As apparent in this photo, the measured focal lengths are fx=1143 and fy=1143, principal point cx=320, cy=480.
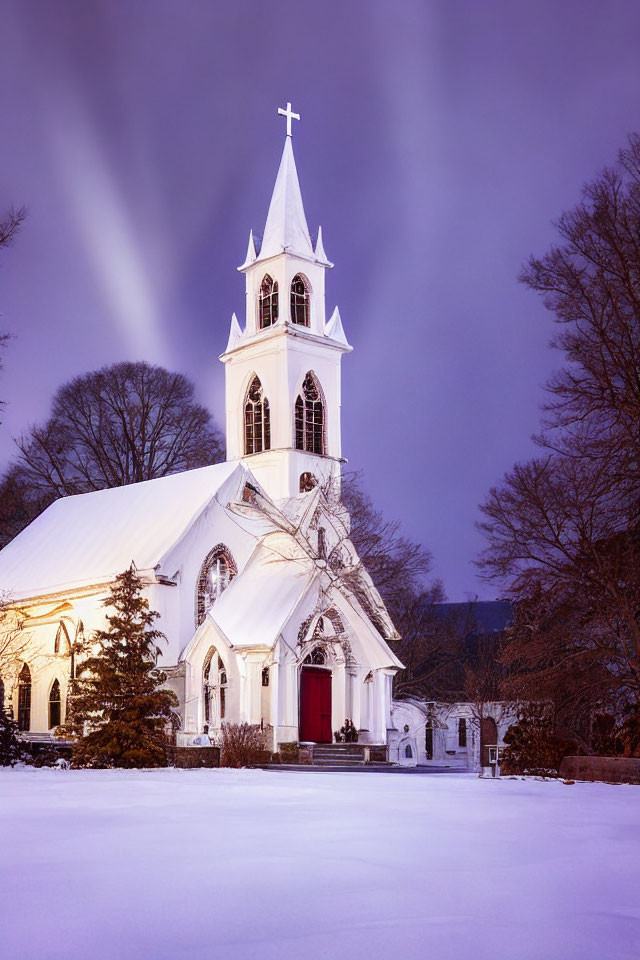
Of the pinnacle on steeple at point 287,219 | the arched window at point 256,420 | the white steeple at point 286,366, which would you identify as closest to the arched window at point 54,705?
the white steeple at point 286,366

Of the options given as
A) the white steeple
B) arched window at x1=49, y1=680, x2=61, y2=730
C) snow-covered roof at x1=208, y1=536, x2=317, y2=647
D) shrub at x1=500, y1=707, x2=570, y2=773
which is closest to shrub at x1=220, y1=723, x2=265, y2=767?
snow-covered roof at x1=208, y1=536, x2=317, y2=647

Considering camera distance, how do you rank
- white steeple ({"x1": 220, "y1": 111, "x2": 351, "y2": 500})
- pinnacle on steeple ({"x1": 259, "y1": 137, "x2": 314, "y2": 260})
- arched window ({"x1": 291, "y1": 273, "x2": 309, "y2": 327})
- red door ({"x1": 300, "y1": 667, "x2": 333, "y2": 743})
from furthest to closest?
1. pinnacle on steeple ({"x1": 259, "y1": 137, "x2": 314, "y2": 260})
2. arched window ({"x1": 291, "y1": 273, "x2": 309, "y2": 327})
3. white steeple ({"x1": 220, "y1": 111, "x2": 351, "y2": 500})
4. red door ({"x1": 300, "y1": 667, "x2": 333, "y2": 743})

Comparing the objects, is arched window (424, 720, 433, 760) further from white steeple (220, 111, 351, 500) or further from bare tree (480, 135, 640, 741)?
bare tree (480, 135, 640, 741)

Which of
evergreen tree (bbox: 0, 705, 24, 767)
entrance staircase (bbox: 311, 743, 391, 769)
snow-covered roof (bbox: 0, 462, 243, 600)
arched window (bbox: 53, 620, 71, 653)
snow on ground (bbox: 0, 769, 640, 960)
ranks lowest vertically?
entrance staircase (bbox: 311, 743, 391, 769)

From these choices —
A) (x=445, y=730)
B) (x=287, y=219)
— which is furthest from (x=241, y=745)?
(x=445, y=730)

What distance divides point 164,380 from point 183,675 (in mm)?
22736

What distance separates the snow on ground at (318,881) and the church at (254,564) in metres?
20.3

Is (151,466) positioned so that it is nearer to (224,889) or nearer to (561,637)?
(561,637)

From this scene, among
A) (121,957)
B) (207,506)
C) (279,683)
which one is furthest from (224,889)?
(207,506)

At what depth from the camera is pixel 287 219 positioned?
153 feet

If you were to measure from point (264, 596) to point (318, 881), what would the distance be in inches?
1082

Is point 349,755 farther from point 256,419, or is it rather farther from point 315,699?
point 256,419

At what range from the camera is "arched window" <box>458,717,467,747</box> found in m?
52.2

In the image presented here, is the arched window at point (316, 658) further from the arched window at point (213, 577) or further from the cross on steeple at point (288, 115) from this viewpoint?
the cross on steeple at point (288, 115)
